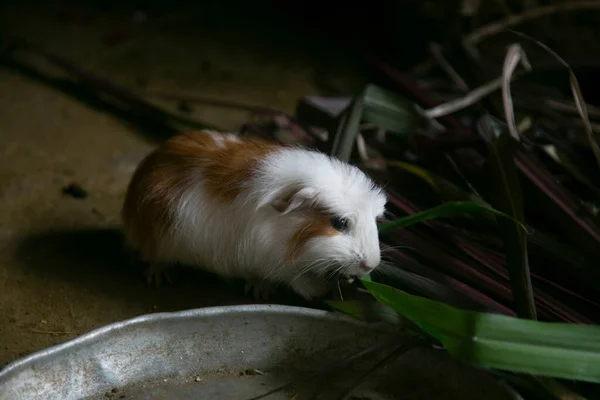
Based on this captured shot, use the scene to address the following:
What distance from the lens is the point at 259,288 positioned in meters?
2.35

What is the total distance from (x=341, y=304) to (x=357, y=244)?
0.17m

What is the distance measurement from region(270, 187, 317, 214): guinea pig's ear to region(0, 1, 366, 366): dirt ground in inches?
16.2

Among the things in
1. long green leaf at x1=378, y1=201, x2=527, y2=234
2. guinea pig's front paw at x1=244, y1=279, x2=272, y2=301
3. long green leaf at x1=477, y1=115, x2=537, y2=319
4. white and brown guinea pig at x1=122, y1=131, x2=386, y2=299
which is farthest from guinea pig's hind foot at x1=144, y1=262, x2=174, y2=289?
long green leaf at x1=477, y1=115, x2=537, y2=319

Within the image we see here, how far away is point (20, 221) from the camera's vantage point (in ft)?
8.59

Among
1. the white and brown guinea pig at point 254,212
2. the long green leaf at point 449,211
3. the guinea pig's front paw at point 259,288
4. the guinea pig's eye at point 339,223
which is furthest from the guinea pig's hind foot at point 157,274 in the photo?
the long green leaf at point 449,211

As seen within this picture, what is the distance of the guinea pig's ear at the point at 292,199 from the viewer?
2033 mm

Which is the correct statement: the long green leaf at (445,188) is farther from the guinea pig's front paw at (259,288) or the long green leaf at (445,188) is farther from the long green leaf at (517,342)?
the long green leaf at (517,342)

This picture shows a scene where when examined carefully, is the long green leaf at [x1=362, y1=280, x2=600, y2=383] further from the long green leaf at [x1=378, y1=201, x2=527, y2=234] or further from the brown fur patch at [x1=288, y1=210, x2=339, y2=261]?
the brown fur patch at [x1=288, y1=210, x2=339, y2=261]

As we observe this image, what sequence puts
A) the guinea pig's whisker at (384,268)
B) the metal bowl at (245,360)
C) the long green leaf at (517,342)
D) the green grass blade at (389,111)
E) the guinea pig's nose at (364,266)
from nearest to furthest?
1. the long green leaf at (517,342)
2. the metal bowl at (245,360)
3. the guinea pig's nose at (364,266)
4. the guinea pig's whisker at (384,268)
5. the green grass blade at (389,111)

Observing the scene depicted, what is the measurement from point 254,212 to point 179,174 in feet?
0.90

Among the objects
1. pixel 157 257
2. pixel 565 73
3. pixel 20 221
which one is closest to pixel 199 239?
pixel 157 257

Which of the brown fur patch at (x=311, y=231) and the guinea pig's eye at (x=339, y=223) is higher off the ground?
the guinea pig's eye at (x=339, y=223)

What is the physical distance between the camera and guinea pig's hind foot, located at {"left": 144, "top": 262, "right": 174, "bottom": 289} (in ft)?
7.82

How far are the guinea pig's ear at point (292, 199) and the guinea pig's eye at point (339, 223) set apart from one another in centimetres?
9
